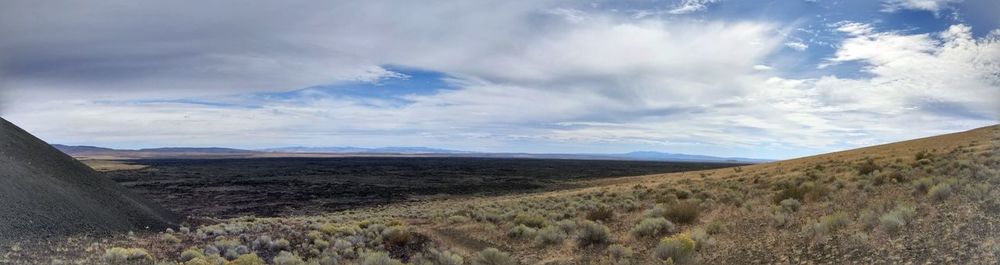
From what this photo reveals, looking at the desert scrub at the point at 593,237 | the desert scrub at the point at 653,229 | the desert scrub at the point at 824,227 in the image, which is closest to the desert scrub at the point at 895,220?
the desert scrub at the point at 824,227

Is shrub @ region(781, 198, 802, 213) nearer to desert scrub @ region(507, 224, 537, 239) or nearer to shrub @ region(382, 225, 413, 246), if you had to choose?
desert scrub @ region(507, 224, 537, 239)

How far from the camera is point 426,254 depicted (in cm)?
1456

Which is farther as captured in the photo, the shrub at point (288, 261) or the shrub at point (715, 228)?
the shrub at point (715, 228)

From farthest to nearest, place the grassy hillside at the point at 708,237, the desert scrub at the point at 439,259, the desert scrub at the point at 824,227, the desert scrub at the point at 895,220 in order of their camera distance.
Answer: the desert scrub at the point at 439,259
the desert scrub at the point at 824,227
the desert scrub at the point at 895,220
the grassy hillside at the point at 708,237

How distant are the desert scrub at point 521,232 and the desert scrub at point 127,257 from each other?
9410 mm

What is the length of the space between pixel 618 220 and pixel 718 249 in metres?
6.45

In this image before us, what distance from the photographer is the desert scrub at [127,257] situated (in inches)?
440

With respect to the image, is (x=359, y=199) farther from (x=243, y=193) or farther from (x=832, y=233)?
(x=832, y=233)

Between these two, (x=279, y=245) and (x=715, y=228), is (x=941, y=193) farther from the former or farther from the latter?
(x=279, y=245)

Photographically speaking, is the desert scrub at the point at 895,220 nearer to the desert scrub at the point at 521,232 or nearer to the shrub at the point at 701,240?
the shrub at the point at 701,240

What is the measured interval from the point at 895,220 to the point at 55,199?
20.0m

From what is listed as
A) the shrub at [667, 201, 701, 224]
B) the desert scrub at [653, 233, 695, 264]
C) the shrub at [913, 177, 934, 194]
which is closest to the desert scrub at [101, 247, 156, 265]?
the desert scrub at [653, 233, 695, 264]

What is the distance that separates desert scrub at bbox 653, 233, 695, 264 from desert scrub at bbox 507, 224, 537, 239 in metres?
5.49

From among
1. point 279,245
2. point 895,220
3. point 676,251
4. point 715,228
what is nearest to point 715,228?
point 715,228
